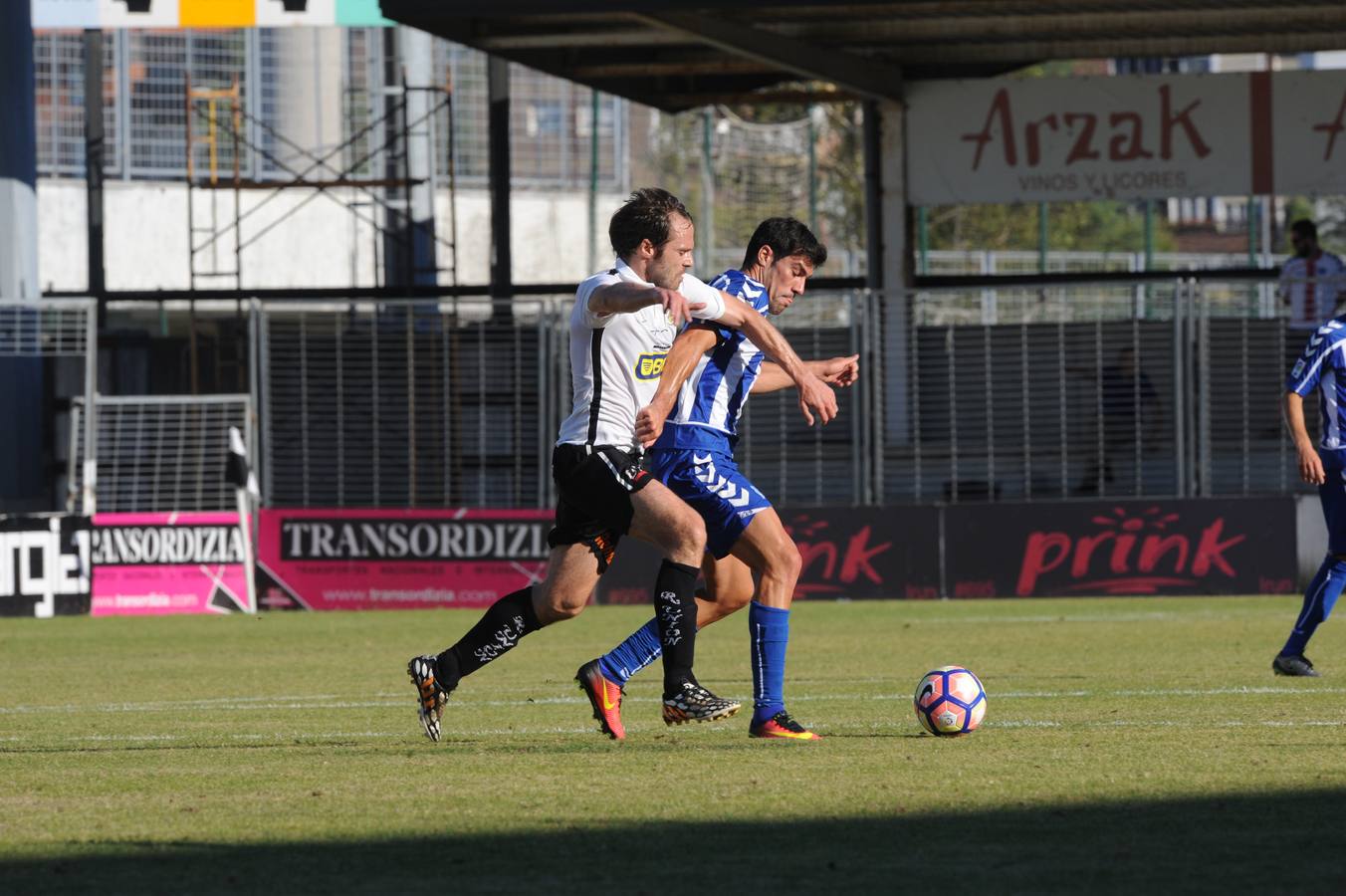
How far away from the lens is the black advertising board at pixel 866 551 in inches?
781

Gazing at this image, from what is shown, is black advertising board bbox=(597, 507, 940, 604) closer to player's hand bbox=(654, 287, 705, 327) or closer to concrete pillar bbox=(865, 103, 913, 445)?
concrete pillar bbox=(865, 103, 913, 445)

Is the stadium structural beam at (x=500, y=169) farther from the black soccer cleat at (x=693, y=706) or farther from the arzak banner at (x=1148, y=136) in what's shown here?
the black soccer cleat at (x=693, y=706)

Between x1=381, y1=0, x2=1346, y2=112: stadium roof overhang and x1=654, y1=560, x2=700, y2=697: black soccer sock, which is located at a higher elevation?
x1=381, y1=0, x2=1346, y2=112: stadium roof overhang

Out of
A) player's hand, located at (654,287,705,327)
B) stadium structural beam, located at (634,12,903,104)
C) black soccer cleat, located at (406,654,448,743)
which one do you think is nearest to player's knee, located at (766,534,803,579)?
player's hand, located at (654,287,705,327)

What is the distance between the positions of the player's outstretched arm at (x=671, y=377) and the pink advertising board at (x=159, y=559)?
12.2 metres

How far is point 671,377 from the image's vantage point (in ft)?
27.3

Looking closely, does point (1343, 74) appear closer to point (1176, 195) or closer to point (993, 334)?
point (1176, 195)

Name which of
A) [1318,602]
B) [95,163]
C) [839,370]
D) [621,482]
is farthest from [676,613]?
[95,163]

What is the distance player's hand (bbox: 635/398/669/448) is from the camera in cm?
820

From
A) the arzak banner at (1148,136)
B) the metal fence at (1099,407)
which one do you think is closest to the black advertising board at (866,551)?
the metal fence at (1099,407)

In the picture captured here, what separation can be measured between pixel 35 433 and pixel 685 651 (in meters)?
14.7

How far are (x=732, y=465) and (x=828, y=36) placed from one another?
48.1 ft

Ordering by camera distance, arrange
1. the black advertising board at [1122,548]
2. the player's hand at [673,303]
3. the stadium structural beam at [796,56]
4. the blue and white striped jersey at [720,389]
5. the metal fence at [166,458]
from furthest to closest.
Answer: the metal fence at [166,458] < the stadium structural beam at [796,56] < the black advertising board at [1122,548] < the blue and white striped jersey at [720,389] < the player's hand at [673,303]

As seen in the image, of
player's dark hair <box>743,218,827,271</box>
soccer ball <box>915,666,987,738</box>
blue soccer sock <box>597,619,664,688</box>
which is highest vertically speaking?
player's dark hair <box>743,218,827,271</box>
